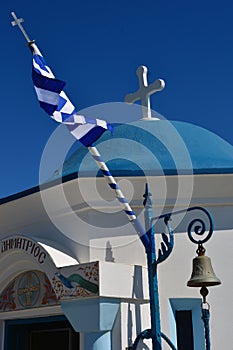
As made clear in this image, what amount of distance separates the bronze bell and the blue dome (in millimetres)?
1473

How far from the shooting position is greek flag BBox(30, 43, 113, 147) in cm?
570

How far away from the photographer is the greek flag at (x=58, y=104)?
570cm

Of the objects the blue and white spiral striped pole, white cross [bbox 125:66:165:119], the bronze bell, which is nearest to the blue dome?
white cross [bbox 125:66:165:119]

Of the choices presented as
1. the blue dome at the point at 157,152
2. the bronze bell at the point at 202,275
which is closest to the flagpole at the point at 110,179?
the bronze bell at the point at 202,275

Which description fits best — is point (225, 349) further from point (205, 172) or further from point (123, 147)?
point (123, 147)

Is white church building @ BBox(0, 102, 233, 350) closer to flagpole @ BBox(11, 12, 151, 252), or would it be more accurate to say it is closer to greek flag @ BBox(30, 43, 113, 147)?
flagpole @ BBox(11, 12, 151, 252)

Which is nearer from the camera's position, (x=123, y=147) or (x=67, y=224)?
(x=67, y=224)

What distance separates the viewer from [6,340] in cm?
794

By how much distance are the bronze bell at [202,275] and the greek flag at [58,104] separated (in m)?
1.81

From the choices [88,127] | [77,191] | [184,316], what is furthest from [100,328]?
[88,127]

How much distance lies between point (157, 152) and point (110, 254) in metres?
1.85

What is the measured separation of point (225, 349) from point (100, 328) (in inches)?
63.3

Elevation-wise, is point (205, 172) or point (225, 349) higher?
point (205, 172)

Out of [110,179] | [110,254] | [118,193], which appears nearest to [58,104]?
[110,179]
